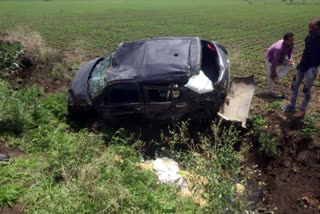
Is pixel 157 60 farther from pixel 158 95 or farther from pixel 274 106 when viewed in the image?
pixel 274 106

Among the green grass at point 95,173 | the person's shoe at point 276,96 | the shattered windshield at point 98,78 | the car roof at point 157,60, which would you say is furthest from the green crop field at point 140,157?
the car roof at point 157,60

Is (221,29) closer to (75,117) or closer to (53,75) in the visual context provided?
(53,75)

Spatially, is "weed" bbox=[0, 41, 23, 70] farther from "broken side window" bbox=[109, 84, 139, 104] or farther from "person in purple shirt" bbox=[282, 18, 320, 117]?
"person in purple shirt" bbox=[282, 18, 320, 117]

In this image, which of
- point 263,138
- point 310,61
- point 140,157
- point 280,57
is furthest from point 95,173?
point 280,57

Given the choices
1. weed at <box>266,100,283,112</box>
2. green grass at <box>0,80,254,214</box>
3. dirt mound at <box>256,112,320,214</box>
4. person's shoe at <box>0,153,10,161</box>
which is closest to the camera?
green grass at <box>0,80,254,214</box>

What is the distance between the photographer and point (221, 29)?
1881 centimetres

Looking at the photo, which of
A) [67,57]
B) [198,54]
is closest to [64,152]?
[198,54]

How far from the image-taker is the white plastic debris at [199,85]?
233 inches

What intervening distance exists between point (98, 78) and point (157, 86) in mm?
1555

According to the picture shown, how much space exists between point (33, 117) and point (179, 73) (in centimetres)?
370

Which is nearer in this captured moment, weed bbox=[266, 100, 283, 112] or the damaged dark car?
the damaged dark car

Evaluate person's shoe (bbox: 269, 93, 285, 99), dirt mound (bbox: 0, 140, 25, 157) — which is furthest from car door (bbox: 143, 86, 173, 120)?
person's shoe (bbox: 269, 93, 285, 99)

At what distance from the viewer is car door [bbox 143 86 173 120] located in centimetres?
618

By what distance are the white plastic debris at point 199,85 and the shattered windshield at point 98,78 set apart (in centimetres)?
185
